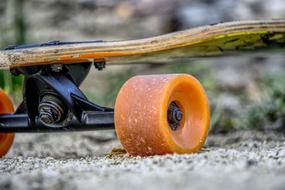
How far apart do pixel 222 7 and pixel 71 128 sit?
4.14 m

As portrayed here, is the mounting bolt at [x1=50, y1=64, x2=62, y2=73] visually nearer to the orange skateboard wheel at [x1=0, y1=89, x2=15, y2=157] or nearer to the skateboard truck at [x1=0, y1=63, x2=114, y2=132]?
the skateboard truck at [x1=0, y1=63, x2=114, y2=132]

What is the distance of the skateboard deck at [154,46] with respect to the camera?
2.63 m

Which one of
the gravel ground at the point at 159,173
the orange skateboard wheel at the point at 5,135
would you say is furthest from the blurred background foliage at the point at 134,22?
the gravel ground at the point at 159,173

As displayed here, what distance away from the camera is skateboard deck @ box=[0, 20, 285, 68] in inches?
104

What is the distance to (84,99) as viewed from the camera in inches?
106

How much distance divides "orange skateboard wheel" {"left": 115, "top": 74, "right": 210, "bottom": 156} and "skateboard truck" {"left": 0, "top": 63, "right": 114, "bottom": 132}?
0.71 ft

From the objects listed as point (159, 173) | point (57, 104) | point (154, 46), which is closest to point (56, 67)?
point (57, 104)

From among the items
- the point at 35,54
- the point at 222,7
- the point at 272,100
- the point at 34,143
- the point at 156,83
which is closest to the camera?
the point at 156,83

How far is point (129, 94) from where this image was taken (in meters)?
2.47

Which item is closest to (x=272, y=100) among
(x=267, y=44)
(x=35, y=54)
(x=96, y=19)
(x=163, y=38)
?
(x=267, y=44)

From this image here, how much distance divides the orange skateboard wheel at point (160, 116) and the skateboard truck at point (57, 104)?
8.5 inches

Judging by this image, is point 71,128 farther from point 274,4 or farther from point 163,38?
point 274,4

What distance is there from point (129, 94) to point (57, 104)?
1.12ft

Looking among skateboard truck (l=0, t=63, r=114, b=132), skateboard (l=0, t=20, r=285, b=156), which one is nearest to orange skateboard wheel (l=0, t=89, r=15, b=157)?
skateboard (l=0, t=20, r=285, b=156)
